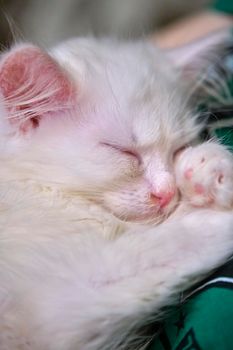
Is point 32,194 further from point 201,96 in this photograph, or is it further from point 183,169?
point 201,96

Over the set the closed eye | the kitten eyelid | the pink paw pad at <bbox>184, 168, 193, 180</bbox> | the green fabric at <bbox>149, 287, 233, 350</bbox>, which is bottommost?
the green fabric at <bbox>149, 287, 233, 350</bbox>

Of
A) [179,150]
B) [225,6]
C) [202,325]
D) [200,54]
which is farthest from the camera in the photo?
[225,6]

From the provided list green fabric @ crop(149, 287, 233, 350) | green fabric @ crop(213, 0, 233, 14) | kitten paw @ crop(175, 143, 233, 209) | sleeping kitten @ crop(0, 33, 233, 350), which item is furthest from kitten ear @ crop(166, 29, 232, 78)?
green fabric @ crop(149, 287, 233, 350)

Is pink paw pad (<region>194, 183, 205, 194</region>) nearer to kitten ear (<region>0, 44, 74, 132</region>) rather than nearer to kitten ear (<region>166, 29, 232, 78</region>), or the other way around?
kitten ear (<region>0, 44, 74, 132</region>)

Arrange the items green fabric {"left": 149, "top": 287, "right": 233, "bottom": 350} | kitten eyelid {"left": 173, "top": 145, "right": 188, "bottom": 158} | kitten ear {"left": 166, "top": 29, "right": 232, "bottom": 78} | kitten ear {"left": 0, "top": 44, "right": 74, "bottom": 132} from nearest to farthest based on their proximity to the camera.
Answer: green fabric {"left": 149, "top": 287, "right": 233, "bottom": 350} → kitten ear {"left": 0, "top": 44, "right": 74, "bottom": 132} → kitten eyelid {"left": 173, "top": 145, "right": 188, "bottom": 158} → kitten ear {"left": 166, "top": 29, "right": 232, "bottom": 78}

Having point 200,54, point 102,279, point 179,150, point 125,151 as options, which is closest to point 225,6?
point 200,54

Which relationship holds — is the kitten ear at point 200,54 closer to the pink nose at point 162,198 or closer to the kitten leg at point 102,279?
the pink nose at point 162,198

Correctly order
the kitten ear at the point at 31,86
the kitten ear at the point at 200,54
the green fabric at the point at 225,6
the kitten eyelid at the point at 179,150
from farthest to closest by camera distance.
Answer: the green fabric at the point at 225,6 → the kitten ear at the point at 200,54 → the kitten eyelid at the point at 179,150 → the kitten ear at the point at 31,86

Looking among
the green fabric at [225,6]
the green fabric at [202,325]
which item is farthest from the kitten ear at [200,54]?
the green fabric at [202,325]

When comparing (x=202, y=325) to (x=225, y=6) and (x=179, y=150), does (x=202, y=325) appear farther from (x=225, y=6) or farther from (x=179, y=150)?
(x=225, y=6)
